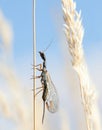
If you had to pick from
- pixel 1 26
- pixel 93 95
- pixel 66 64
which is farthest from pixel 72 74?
pixel 1 26

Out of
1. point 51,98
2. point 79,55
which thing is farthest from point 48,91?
point 79,55

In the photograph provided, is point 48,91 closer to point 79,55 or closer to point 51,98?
point 51,98

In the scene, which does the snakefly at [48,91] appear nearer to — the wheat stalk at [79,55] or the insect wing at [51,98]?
the insect wing at [51,98]

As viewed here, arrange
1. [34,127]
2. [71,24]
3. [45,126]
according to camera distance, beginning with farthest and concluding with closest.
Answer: [45,126]
[71,24]
[34,127]

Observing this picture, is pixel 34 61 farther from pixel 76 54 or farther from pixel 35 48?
pixel 76 54

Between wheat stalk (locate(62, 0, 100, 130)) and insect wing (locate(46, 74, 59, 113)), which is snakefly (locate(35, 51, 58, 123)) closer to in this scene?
insect wing (locate(46, 74, 59, 113))

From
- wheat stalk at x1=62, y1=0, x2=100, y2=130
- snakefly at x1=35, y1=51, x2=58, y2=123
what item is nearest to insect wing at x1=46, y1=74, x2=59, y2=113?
snakefly at x1=35, y1=51, x2=58, y2=123

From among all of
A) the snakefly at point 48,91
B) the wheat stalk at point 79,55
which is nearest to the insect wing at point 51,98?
the snakefly at point 48,91

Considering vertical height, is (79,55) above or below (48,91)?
above
